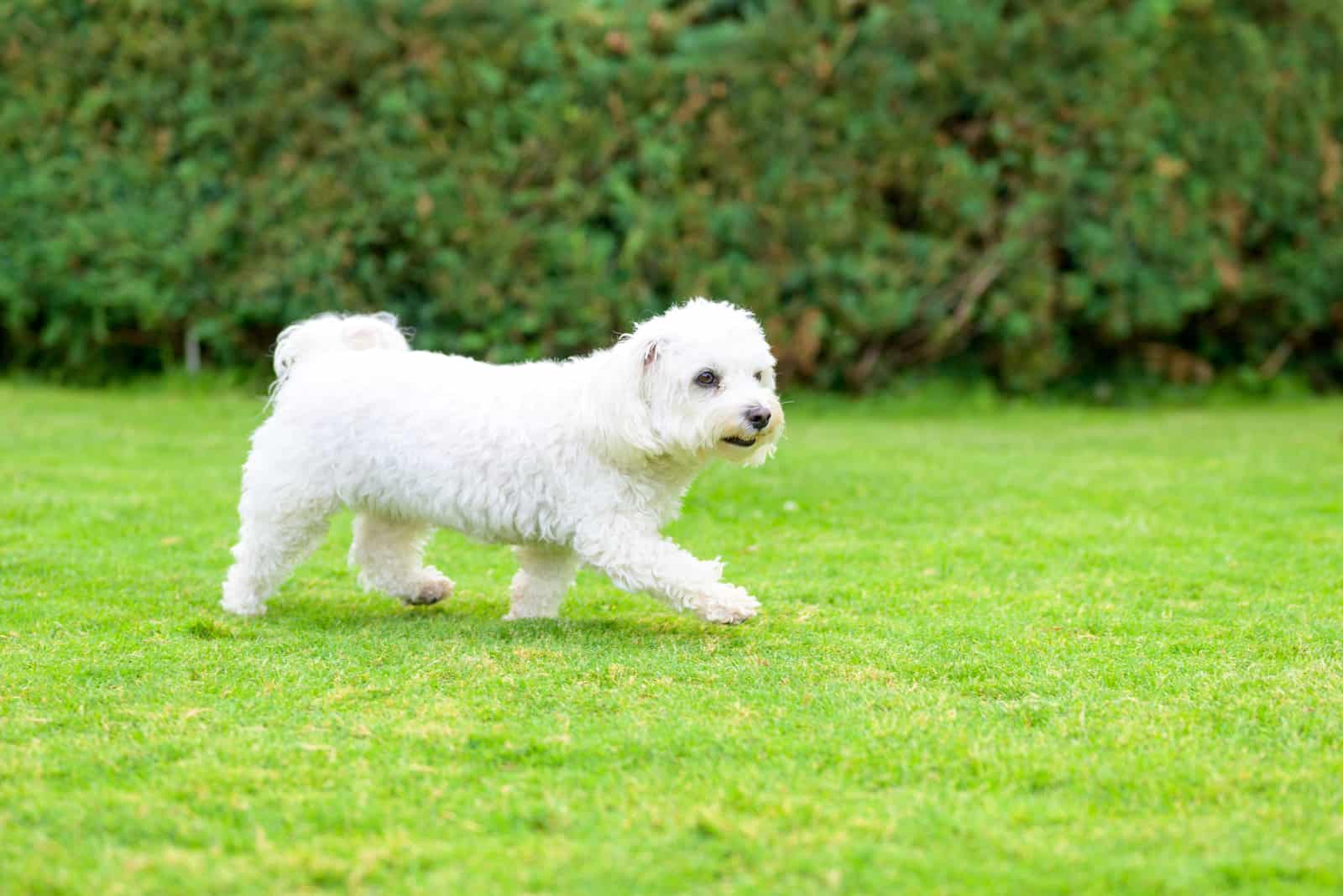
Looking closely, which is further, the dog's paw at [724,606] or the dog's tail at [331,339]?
the dog's tail at [331,339]

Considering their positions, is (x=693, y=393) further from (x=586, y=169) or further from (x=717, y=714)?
(x=586, y=169)

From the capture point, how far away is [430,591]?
6094 millimetres

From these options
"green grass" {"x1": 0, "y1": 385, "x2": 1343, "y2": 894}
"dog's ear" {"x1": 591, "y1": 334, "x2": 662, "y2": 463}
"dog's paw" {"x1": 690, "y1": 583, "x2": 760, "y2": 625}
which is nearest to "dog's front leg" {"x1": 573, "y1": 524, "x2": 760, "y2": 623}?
"dog's paw" {"x1": 690, "y1": 583, "x2": 760, "y2": 625}

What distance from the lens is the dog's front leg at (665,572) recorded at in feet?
17.4

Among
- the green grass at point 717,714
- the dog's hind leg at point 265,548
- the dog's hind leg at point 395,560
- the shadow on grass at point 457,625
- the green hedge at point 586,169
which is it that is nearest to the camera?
the green grass at point 717,714

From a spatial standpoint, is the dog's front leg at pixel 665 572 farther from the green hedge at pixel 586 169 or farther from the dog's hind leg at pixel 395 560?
the green hedge at pixel 586 169

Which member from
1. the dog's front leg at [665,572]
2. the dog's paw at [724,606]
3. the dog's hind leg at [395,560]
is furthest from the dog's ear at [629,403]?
the dog's hind leg at [395,560]

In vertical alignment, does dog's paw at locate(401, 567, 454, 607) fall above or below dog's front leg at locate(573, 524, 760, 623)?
below

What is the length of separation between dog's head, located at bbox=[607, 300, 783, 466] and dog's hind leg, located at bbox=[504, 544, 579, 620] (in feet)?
2.34

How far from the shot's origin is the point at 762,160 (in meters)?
12.4

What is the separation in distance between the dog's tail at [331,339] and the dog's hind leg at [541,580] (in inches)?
40.2

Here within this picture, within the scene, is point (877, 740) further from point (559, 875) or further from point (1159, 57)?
point (1159, 57)

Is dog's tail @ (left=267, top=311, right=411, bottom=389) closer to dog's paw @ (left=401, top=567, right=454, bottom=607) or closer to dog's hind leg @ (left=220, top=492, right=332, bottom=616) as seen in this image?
dog's hind leg @ (left=220, top=492, right=332, bottom=616)

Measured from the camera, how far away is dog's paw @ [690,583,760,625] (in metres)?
5.29
